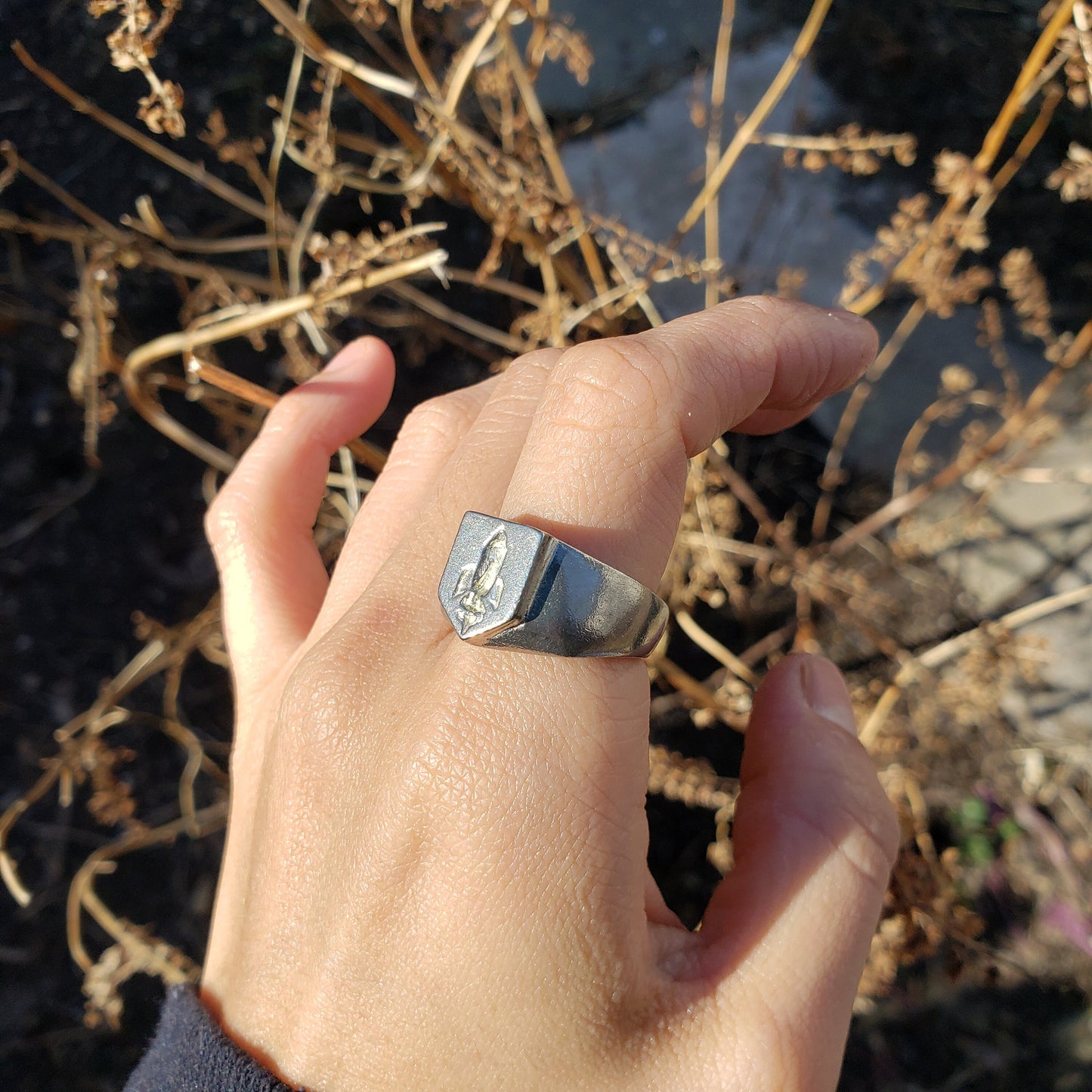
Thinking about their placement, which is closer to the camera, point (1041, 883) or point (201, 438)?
point (1041, 883)

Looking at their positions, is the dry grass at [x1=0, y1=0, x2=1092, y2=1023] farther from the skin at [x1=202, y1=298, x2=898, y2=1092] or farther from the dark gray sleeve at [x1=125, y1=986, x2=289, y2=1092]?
the dark gray sleeve at [x1=125, y1=986, x2=289, y2=1092]

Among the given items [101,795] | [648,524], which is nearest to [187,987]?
[101,795]

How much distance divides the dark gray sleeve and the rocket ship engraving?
786mm

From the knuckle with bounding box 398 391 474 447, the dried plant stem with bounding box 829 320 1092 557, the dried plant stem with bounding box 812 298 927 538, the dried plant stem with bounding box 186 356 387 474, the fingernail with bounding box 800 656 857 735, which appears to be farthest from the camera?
the dried plant stem with bounding box 812 298 927 538

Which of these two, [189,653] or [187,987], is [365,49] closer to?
[189,653]

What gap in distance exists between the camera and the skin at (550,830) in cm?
112

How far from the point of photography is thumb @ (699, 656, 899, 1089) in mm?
1211

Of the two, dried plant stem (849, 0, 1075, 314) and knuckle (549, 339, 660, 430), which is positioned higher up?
dried plant stem (849, 0, 1075, 314)

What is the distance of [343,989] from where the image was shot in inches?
47.4

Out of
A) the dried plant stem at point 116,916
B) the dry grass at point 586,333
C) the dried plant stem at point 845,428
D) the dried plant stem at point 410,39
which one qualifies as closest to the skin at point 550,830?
the dry grass at point 586,333

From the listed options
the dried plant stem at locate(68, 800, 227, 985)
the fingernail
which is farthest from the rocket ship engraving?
the dried plant stem at locate(68, 800, 227, 985)

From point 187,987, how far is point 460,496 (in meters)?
1.02

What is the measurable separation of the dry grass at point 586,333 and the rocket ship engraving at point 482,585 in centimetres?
48

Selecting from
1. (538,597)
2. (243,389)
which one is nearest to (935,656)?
(538,597)
